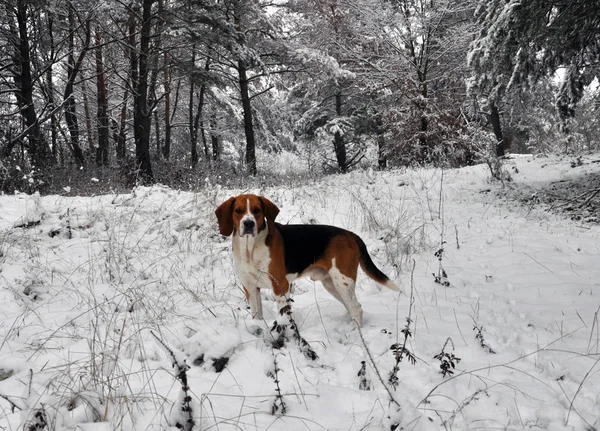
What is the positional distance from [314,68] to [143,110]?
7001 mm

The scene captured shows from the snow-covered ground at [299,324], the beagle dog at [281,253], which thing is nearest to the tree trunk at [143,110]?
the snow-covered ground at [299,324]

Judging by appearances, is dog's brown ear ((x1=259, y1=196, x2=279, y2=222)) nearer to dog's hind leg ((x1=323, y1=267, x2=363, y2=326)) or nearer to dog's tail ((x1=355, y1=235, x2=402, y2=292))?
dog's hind leg ((x1=323, y1=267, x2=363, y2=326))

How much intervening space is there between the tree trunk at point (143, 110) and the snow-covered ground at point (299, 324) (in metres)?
4.30

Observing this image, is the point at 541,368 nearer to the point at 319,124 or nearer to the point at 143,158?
the point at 143,158

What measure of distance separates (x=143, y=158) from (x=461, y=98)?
12.5m

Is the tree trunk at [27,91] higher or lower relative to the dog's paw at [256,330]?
higher

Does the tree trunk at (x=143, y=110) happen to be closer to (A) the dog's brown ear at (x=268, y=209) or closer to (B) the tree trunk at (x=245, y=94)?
(B) the tree trunk at (x=245, y=94)

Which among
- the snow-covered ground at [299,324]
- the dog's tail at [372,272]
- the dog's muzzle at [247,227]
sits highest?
the dog's muzzle at [247,227]

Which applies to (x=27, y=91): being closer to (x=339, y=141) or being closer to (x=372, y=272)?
(x=372, y=272)

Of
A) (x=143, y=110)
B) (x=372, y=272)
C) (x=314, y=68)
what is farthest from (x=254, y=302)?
(x=314, y=68)

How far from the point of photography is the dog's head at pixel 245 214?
3.05 m

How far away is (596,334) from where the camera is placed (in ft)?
9.36

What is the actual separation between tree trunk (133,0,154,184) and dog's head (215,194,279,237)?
8.71 m

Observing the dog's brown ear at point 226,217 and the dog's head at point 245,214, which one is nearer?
the dog's head at point 245,214
